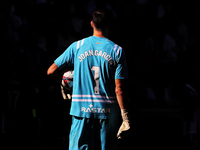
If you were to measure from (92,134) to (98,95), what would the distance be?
0.37 metres

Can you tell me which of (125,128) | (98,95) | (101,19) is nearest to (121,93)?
(98,95)

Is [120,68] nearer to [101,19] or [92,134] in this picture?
[101,19]

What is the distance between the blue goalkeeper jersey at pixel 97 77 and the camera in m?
2.95

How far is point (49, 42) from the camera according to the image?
5.39 meters

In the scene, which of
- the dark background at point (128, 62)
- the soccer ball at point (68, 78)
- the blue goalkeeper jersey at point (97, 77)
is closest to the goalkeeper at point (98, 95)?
the blue goalkeeper jersey at point (97, 77)

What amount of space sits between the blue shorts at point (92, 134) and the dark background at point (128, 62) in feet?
6.81

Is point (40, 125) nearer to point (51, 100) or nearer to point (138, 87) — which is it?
point (51, 100)

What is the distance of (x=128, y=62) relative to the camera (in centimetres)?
570

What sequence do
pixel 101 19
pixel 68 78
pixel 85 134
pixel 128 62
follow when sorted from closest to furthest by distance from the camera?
pixel 85 134 → pixel 101 19 → pixel 68 78 → pixel 128 62

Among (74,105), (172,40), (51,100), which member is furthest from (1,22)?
(172,40)

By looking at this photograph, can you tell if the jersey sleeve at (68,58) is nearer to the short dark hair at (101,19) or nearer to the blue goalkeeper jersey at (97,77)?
the blue goalkeeper jersey at (97,77)

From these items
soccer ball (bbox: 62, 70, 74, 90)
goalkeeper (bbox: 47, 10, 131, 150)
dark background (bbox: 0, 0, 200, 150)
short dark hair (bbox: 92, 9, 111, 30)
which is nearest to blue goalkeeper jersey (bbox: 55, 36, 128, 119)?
goalkeeper (bbox: 47, 10, 131, 150)

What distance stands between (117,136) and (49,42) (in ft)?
9.46

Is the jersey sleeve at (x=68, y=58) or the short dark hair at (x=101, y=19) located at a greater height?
the short dark hair at (x=101, y=19)
